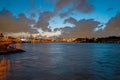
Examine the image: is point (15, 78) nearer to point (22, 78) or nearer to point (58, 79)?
point (22, 78)

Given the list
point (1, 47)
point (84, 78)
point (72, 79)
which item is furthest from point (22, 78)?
point (1, 47)

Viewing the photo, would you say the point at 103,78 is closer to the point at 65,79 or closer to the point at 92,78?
the point at 92,78

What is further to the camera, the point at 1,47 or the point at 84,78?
the point at 1,47

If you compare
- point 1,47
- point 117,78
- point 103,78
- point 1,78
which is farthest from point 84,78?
point 1,47

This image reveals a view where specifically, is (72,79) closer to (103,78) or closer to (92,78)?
(92,78)

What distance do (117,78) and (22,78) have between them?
15.0 meters

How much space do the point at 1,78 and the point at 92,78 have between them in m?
14.2

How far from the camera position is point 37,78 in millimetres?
26516

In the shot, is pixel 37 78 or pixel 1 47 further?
pixel 1 47

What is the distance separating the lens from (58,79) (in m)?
26.0

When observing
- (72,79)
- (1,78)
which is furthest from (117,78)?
(1,78)

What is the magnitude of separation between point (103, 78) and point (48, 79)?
8738mm

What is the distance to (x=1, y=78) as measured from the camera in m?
25.9

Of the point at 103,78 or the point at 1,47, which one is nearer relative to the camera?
the point at 103,78
